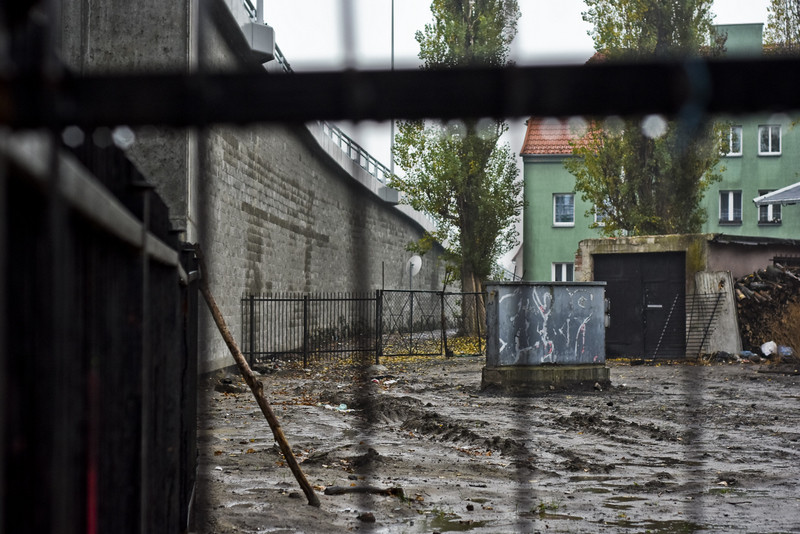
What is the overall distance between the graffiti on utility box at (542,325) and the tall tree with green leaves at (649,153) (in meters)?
12.3

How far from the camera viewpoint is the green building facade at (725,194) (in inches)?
1241

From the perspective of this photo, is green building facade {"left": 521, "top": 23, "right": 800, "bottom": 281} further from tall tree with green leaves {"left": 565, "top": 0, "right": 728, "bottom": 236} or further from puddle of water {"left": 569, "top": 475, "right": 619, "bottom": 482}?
puddle of water {"left": 569, "top": 475, "right": 619, "bottom": 482}

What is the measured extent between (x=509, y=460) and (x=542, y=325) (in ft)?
18.6

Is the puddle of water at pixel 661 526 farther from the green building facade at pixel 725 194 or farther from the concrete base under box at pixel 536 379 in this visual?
the green building facade at pixel 725 194

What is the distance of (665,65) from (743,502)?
549 centimetres

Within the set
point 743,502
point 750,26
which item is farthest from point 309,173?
point 750,26

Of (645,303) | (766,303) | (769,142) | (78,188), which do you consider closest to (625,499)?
(78,188)

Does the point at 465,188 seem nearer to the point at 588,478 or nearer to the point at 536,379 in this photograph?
the point at 536,379

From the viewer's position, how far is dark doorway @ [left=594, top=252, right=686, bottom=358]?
65.2 ft

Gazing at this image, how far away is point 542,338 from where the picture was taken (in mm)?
12883

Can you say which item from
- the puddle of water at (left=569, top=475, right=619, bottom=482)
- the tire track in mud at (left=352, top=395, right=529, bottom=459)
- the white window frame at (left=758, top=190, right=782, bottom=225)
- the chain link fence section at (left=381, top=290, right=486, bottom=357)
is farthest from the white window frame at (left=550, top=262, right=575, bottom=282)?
the puddle of water at (left=569, top=475, right=619, bottom=482)

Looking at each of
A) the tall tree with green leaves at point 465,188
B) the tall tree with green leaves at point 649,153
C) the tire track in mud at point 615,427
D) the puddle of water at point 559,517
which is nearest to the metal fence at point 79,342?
the puddle of water at point 559,517

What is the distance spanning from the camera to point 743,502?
577 cm

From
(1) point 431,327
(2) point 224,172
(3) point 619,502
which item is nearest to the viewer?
(3) point 619,502
